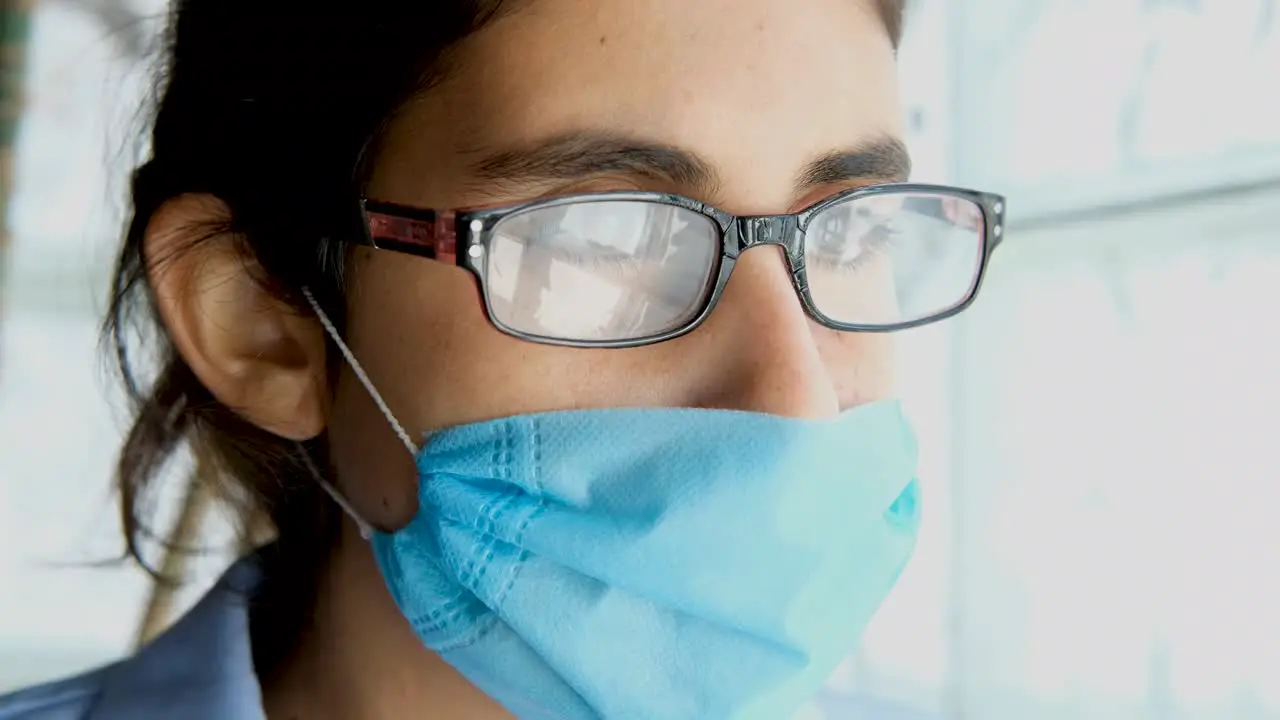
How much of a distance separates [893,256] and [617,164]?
0.43 metres

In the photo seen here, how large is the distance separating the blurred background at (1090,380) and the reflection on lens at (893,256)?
55cm

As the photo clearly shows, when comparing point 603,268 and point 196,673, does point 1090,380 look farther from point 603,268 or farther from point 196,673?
point 196,673

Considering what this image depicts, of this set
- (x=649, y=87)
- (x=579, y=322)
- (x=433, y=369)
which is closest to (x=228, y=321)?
(x=433, y=369)

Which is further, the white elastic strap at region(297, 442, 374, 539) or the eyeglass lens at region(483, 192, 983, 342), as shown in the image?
the white elastic strap at region(297, 442, 374, 539)

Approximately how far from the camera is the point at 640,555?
0.84 metres

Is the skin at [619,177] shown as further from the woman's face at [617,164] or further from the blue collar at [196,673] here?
the blue collar at [196,673]

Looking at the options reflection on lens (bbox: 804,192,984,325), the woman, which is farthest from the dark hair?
reflection on lens (bbox: 804,192,984,325)

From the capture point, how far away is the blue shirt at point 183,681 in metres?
1.13

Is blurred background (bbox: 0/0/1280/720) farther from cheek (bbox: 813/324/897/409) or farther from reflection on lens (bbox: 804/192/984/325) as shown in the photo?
cheek (bbox: 813/324/897/409)

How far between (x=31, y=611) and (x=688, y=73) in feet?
7.72

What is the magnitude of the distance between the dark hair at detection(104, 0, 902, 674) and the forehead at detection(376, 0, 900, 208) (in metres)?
0.04

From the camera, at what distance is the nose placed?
0.87m

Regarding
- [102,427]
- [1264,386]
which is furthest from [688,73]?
[102,427]

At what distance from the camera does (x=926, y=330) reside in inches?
75.7
